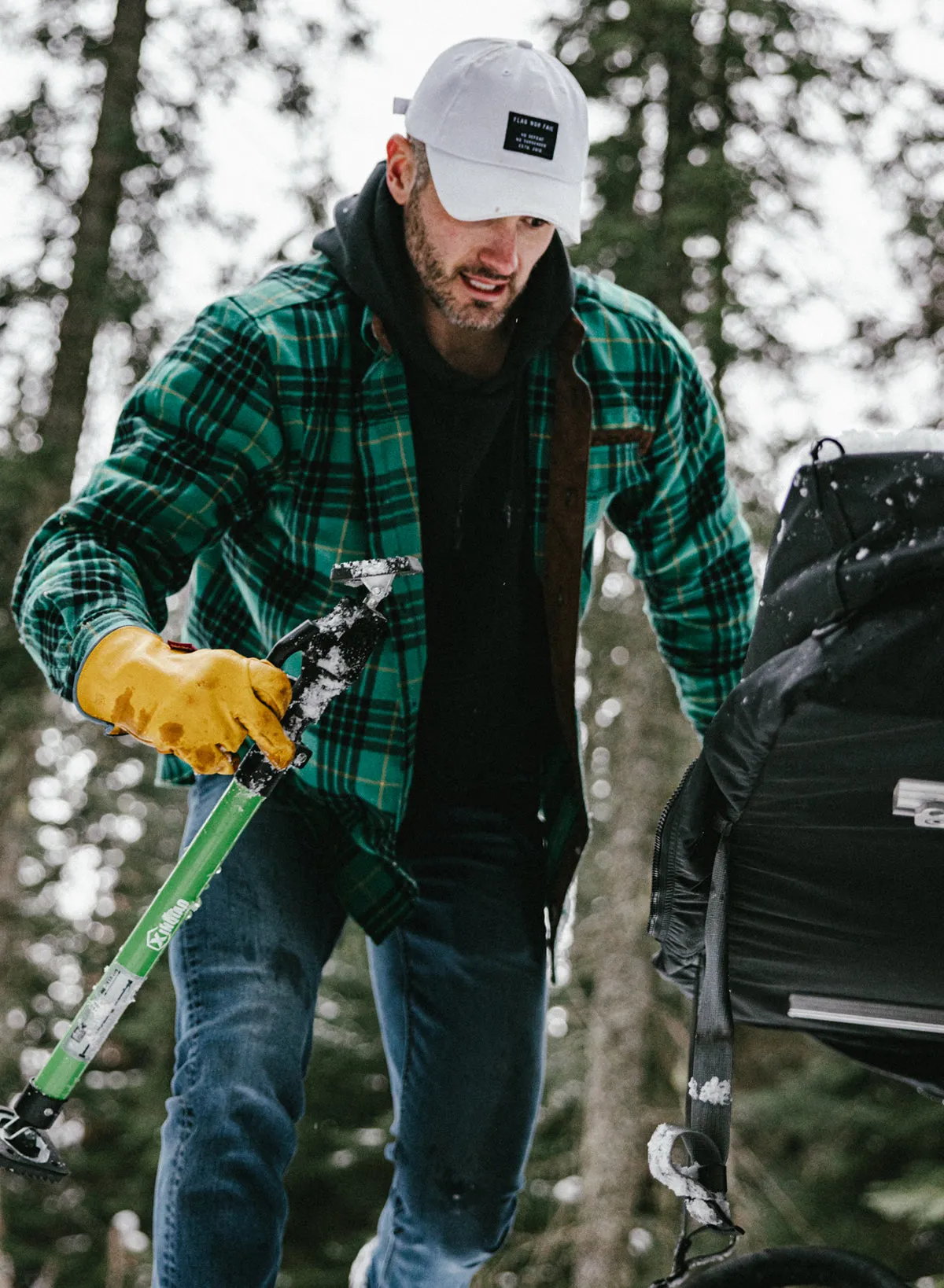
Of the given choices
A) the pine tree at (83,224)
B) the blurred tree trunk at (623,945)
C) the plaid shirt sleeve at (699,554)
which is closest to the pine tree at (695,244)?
the blurred tree trunk at (623,945)

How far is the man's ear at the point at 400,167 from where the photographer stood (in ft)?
8.89

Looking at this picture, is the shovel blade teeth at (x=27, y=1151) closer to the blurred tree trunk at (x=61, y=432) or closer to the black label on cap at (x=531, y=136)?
the black label on cap at (x=531, y=136)

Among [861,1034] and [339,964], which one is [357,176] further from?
[861,1034]

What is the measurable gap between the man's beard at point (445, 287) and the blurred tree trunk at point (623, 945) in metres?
5.76

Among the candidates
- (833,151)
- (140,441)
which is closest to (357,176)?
(833,151)

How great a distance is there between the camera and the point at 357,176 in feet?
28.1

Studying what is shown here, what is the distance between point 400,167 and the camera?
274 centimetres

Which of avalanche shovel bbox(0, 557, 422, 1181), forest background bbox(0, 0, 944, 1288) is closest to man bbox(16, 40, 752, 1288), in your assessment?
avalanche shovel bbox(0, 557, 422, 1181)

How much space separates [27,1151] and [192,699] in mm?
680

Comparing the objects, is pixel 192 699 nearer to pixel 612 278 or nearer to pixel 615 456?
pixel 615 456

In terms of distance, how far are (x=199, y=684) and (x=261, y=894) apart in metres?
0.56

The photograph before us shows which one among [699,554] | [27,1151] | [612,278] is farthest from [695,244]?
[27,1151]

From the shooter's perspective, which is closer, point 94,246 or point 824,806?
point 824,806

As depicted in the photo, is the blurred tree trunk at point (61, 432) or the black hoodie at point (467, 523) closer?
the black hoodie at point (467, 523)
